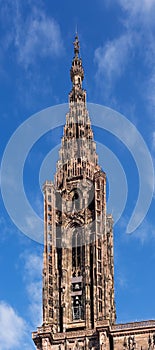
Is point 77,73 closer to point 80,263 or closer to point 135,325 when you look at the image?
point 80,263

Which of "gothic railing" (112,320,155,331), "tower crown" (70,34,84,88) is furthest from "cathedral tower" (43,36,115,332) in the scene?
"tower crown" (70,34,84,88)

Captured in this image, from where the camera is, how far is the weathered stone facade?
9388cm

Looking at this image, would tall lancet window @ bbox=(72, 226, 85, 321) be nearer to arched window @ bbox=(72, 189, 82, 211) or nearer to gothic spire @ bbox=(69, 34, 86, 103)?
arched window @ bbox=(72, 189, 82, 211)

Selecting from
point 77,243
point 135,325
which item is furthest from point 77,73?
point 135,325

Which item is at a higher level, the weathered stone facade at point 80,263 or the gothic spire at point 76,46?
the gothic spire at point 76,46

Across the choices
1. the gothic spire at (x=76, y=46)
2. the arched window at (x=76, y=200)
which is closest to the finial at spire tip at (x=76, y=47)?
the gothic spire at (x=76, y=46)

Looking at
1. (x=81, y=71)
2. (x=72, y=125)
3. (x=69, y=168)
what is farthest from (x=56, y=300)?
(x=81, y=71)

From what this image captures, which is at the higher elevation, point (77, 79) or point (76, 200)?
point (77, 79)

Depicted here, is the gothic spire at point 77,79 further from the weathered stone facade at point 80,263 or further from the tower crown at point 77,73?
the weathered stone facade at point 80,263

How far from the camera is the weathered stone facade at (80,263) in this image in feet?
308

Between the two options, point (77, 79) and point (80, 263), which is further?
point (77, 79)

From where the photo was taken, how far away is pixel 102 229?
103562 millimetres

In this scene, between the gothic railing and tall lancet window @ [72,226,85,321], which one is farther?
tall lancet window @ [72,226,85,321]

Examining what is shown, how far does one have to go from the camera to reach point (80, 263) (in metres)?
102
